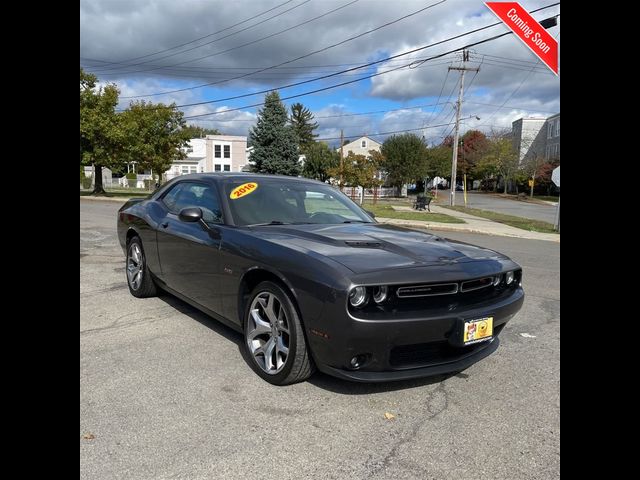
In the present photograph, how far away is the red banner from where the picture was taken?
37.6ft

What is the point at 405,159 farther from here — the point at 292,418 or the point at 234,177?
the point at 292,418

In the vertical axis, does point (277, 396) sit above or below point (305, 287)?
below

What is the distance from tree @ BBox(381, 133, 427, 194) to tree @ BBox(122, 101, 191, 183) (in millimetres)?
22733

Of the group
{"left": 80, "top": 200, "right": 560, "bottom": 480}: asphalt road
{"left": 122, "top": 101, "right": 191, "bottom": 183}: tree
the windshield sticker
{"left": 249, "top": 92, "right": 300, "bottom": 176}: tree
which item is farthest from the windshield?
{"left": 249, "top": 92, "right": 300, "bottom": 176}: tree

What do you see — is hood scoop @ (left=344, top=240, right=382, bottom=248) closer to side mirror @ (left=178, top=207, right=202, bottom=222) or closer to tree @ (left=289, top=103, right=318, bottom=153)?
side mirror @ (left=178, top=207, right=202, bottom=222)

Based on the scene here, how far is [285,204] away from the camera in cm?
431

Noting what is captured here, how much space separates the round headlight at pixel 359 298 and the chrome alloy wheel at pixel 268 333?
554 millimetres

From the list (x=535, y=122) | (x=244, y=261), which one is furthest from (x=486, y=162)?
(x=244, y=261)

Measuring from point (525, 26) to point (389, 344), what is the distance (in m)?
11.6

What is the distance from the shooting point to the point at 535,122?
69.4 metres
